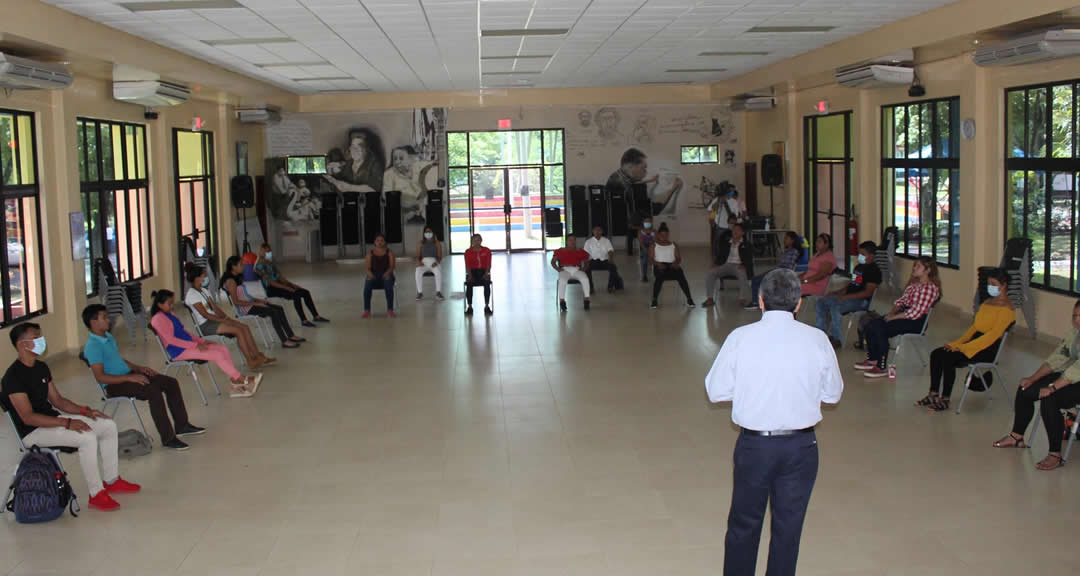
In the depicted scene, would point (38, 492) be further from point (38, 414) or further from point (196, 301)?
point (196, 301)

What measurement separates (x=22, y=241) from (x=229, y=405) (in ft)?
12.3

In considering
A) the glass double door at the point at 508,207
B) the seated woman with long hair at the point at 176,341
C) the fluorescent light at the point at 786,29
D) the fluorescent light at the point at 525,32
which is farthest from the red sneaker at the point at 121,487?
the glass double door at the point at 508,207

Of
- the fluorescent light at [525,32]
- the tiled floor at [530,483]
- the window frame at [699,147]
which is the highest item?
the fluorescent light at [525,32]

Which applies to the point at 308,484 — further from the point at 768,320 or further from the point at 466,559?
the point at 768,320

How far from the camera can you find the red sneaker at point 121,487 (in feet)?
20.1

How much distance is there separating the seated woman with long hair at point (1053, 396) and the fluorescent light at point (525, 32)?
22.2 ft

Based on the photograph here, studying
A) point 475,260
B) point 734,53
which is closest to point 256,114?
point 475,260

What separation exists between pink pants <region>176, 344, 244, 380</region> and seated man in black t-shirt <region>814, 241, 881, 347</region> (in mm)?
5670

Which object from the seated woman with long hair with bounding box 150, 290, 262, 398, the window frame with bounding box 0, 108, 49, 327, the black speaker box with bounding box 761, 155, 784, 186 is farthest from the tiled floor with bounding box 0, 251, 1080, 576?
the black speaker box with bounding box 761, 155, 784, 186

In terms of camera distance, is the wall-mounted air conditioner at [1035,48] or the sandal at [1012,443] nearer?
the sandal at [1012,443]

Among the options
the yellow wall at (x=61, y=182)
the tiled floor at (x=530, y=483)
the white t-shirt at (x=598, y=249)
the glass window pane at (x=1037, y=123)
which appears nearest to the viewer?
the tiled floor at (x=530, y=483)

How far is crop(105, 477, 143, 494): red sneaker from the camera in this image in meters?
6.12

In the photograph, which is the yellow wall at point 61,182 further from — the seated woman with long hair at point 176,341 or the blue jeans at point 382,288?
the blue jeans at point 382,288

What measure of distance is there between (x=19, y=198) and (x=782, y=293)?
910cm
